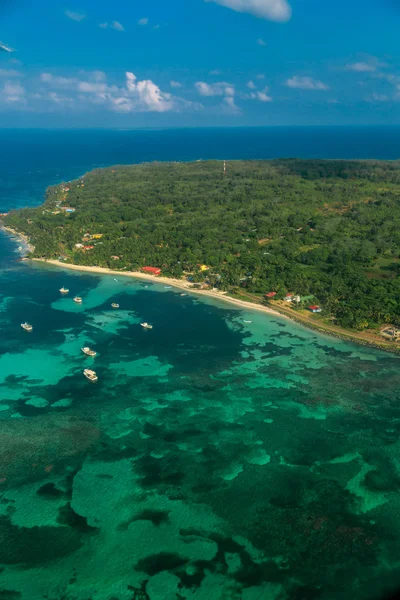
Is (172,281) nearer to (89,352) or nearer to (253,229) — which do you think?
(89,352)

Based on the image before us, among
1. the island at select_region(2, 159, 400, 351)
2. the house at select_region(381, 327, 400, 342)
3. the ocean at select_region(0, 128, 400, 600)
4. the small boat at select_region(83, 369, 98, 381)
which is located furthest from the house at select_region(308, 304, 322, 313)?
the small boat at select_region(83, 369, 98, 381)

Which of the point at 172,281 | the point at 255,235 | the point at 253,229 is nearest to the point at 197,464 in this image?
the point at 172,281

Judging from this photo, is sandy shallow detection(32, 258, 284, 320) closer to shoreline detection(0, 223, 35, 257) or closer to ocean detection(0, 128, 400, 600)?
ocean detection(0, 128, 400, 600)

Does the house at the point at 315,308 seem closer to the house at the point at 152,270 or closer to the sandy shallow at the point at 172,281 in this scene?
Answer: the sandy shallow at the point at 172,281

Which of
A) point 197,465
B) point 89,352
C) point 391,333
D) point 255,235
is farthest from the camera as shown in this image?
point 255,235

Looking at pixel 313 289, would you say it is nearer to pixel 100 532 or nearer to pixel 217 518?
pixel 217 518

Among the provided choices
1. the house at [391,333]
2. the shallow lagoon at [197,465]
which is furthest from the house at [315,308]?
the house at [391,333]

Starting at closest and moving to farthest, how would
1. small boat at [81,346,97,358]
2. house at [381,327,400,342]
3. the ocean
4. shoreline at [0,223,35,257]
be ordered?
the ocean
small boat at [81,346,97,358]
house at [381,327,400,342]
shoreline at [0,223,35,257]
